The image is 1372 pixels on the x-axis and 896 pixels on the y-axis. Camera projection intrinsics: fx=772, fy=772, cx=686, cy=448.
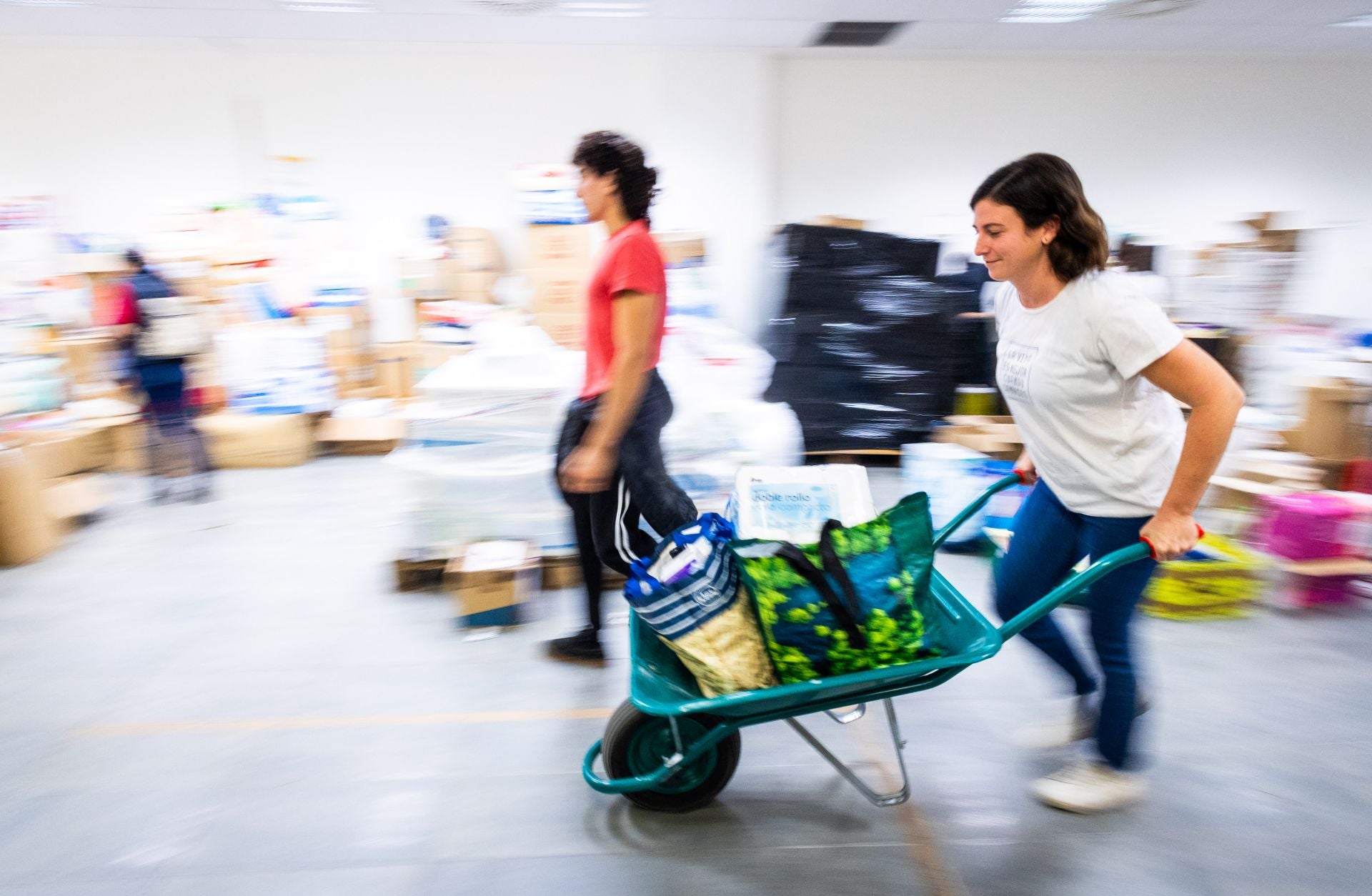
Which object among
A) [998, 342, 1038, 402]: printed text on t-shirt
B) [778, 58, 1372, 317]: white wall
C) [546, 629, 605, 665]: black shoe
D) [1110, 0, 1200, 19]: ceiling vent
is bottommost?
[546, 629, 605, 665]: black shoe

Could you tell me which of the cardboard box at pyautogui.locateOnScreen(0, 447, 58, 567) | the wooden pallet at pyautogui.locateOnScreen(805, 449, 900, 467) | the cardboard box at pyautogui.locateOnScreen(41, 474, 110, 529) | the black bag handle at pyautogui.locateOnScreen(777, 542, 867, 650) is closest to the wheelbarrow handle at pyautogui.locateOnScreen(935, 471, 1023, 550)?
the black bag handle at pyautogui.locateOnScreen(777, 542, 867, 650)

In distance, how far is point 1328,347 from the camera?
156 inches

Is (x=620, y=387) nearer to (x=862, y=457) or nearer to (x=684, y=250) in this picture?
(x=862, y=457)

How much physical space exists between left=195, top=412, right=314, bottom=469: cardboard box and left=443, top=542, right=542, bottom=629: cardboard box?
243cm

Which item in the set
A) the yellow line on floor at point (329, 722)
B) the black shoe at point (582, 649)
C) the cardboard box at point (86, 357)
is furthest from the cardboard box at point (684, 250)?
the cardboard box at point (86, 357)

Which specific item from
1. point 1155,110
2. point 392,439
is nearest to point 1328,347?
point 1155,110

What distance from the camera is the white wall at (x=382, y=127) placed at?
223 inches

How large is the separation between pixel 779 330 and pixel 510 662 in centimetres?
266

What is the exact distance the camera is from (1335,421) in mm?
3607

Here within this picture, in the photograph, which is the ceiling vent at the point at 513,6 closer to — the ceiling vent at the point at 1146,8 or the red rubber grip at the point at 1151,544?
the ceiling vent at the point at 1146,8

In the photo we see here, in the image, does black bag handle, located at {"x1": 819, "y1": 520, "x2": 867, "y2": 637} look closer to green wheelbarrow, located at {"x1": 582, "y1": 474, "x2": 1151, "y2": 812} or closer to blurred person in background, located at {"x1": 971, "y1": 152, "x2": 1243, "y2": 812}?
green wheelbarrow, located at {"x1": 582, "y1": 474, "x2": 1151, "y2": 812}

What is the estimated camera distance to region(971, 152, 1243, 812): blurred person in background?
4.48ft

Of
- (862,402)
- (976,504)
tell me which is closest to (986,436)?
(862,402)

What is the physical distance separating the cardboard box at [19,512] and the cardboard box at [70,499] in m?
0.11
